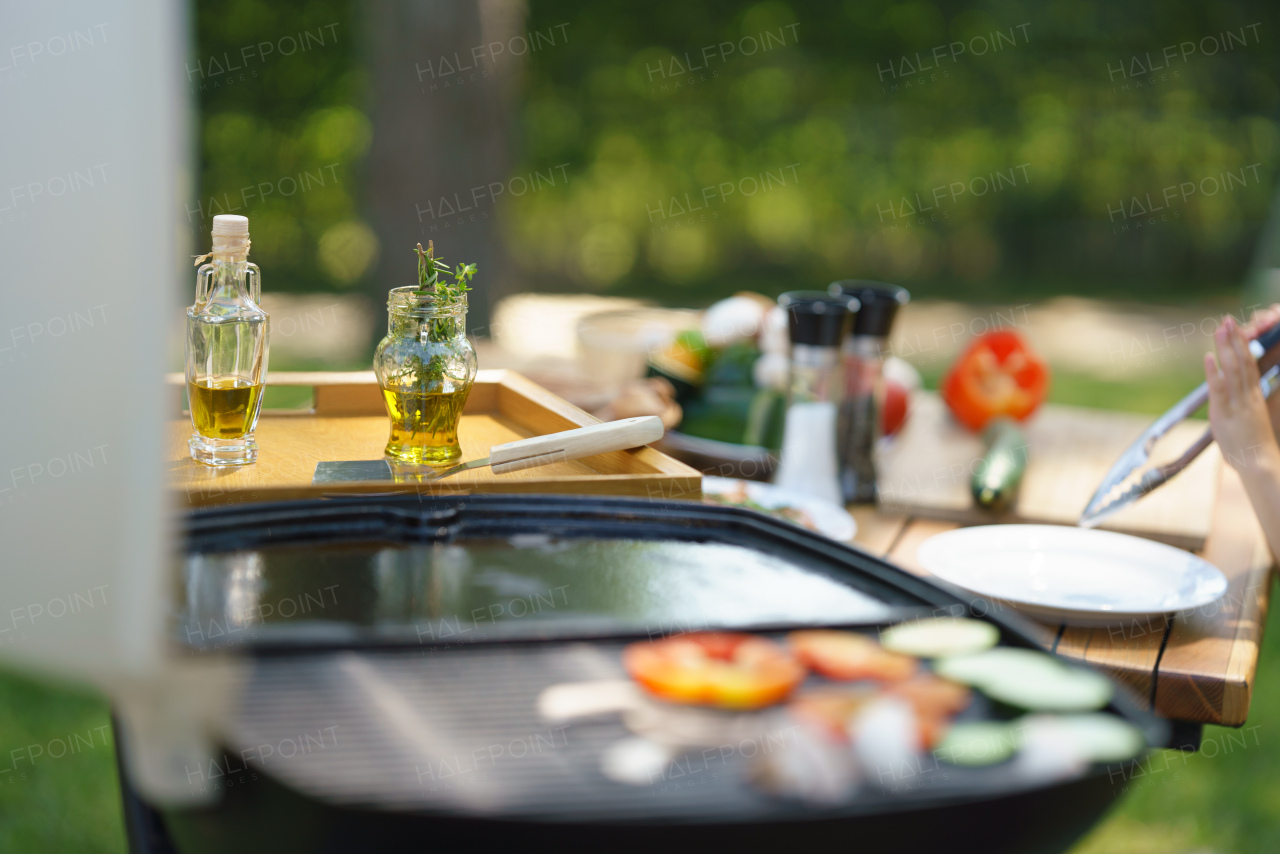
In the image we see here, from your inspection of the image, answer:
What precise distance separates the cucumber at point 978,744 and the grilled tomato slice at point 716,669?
0.33 ft

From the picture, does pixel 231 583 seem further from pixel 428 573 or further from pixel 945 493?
pixel 945 493

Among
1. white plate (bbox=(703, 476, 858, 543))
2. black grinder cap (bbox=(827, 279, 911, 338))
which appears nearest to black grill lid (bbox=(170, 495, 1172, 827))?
white plate (bbox=(703, 476, 858, 543))

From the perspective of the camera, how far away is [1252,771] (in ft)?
8.30

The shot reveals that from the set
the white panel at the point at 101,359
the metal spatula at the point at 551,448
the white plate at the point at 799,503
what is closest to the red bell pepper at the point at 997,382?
the white plate at the point at 799,503

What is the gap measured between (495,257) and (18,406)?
423 centimetres

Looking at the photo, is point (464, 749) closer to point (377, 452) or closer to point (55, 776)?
point (377, 452)

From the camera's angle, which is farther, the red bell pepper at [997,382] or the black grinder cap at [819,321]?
the red bell pepper at [997,382]

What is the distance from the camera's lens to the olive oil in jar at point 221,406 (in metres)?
1.14

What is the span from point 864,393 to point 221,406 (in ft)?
3.14

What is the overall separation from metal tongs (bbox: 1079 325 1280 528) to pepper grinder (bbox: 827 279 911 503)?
0.34 metres

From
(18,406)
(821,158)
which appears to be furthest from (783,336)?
(821,158)

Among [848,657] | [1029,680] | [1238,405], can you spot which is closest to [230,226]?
[848,657]

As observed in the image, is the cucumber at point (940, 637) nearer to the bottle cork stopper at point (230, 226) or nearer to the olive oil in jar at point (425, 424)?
the olive oil in jar at point (425, 424)

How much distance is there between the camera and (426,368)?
1.17m
